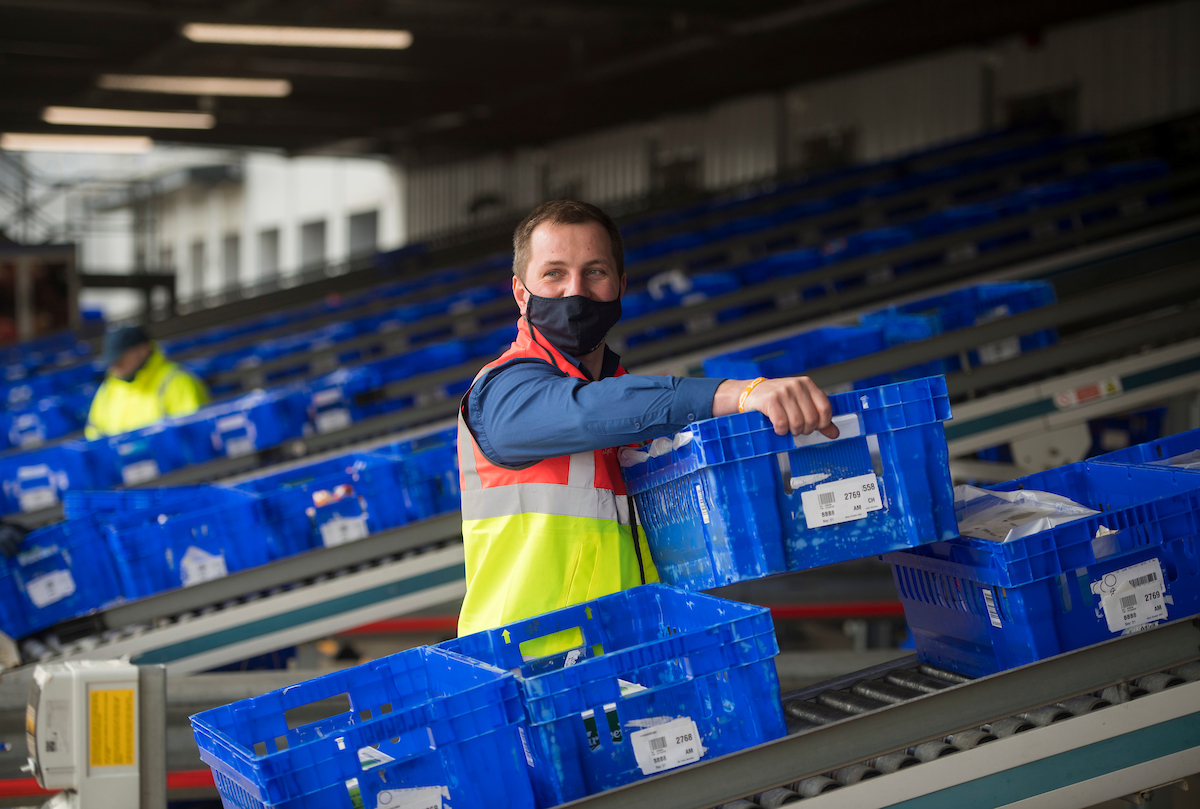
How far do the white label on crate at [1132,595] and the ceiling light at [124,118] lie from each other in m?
15.1

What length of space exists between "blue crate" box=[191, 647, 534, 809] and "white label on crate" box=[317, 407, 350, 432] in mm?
4075

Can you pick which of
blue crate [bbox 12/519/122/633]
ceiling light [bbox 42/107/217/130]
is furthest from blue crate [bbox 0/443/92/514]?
ceiling light [bbox 42/107/217/130]

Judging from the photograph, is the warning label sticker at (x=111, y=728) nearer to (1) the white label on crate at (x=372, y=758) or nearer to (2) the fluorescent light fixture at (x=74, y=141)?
(1) the white label on crate at (x=372, y=758)

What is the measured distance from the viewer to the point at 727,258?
32.1ft

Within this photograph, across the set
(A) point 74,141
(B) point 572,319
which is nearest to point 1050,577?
(B) point 572,319

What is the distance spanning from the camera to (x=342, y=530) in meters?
4.38

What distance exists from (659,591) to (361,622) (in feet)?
8.30

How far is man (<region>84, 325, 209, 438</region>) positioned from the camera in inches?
243

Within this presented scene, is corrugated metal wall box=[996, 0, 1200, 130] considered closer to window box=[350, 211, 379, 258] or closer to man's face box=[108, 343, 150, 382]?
man's face box=[108, 343, 150, 382]

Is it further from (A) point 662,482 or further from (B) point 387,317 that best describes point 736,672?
(B) point 387,317

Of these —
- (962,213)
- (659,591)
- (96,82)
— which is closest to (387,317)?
(962,213)

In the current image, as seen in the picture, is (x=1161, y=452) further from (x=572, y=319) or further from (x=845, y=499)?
(x=572, y=319)

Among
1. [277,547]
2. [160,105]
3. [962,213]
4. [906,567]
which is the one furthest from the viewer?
[160,105]

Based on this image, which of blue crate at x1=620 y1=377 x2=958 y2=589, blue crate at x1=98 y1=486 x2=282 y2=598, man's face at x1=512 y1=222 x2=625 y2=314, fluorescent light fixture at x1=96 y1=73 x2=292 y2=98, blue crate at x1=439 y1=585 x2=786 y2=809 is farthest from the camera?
fluorescent light fixture at x1=96 y1=73 x2=292 y2=98
